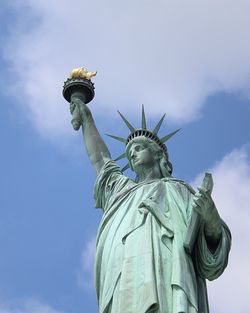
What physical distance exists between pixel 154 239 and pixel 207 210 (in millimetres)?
→ 777

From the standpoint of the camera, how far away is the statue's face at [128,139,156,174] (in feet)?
45.2

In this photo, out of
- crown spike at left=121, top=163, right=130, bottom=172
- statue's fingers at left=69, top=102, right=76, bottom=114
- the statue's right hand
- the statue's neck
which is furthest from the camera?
statue's fingers at left=69, top=102, right=76, bottom=114

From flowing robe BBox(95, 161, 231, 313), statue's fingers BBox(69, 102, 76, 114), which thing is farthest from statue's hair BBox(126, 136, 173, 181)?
statue's fingers BBox(69, 102, 76, 114)

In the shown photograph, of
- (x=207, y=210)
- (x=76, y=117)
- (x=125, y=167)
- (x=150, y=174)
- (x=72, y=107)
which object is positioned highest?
(x=72, y=107)

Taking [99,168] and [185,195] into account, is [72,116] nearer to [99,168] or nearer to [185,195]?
[99,168]

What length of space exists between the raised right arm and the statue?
1.59 feet

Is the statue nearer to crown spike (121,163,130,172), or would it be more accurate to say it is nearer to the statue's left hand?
the statue's left hand

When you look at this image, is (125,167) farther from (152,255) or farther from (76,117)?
(152,255)

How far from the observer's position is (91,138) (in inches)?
581

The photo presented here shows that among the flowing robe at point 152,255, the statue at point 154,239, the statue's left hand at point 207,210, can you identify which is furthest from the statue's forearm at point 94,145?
the statue's left hand at point 207,210

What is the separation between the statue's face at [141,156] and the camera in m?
13.8

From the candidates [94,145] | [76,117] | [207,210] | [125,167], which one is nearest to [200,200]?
[207,210]

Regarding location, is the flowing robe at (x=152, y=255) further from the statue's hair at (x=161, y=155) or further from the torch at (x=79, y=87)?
the torch at (x=79, y=87)

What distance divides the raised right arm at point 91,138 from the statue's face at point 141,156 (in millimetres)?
564
